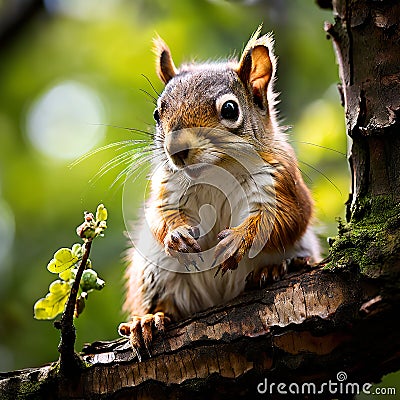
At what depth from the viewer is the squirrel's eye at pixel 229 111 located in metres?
2.34

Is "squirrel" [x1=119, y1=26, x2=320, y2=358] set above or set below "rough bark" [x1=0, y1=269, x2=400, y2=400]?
above

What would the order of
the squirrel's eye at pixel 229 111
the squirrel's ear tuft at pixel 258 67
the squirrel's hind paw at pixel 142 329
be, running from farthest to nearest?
the squirrel's ear tuft at pixel 258 67
the squirrel's eye at pixel 229 111
the squirrel's hind paw at pixel 142 329

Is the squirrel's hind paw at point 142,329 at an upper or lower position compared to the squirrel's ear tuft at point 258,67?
lower

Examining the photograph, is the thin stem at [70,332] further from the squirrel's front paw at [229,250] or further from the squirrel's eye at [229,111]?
the squirrel's eye at [229,111]

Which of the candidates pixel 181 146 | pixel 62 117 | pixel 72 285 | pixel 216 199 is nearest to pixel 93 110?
pixel 62 117

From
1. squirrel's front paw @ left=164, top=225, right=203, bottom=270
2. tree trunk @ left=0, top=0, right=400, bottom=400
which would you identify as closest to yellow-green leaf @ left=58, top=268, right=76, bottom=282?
tree trunk @ left=0, top=0, right=400, bottom=400

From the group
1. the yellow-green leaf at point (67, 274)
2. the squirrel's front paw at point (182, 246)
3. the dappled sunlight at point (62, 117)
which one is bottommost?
the yellow-green leaf at point (67, 274)

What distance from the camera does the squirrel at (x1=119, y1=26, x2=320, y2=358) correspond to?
2213mm

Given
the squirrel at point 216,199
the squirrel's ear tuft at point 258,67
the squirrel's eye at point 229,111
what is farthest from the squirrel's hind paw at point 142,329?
the squirrel's ear tuft at point 258,67

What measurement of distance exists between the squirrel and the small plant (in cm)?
30

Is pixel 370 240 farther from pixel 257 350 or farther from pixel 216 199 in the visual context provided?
pixel 216 199

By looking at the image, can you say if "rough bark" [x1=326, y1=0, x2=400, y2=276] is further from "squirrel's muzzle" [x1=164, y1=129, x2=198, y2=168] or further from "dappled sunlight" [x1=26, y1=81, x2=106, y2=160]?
"dappled sunlight" [x1=26, y1=81, x2=106, y2=160]

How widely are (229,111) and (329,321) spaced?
91 centimetres

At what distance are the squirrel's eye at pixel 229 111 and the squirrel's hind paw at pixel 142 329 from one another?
29.5 inches
